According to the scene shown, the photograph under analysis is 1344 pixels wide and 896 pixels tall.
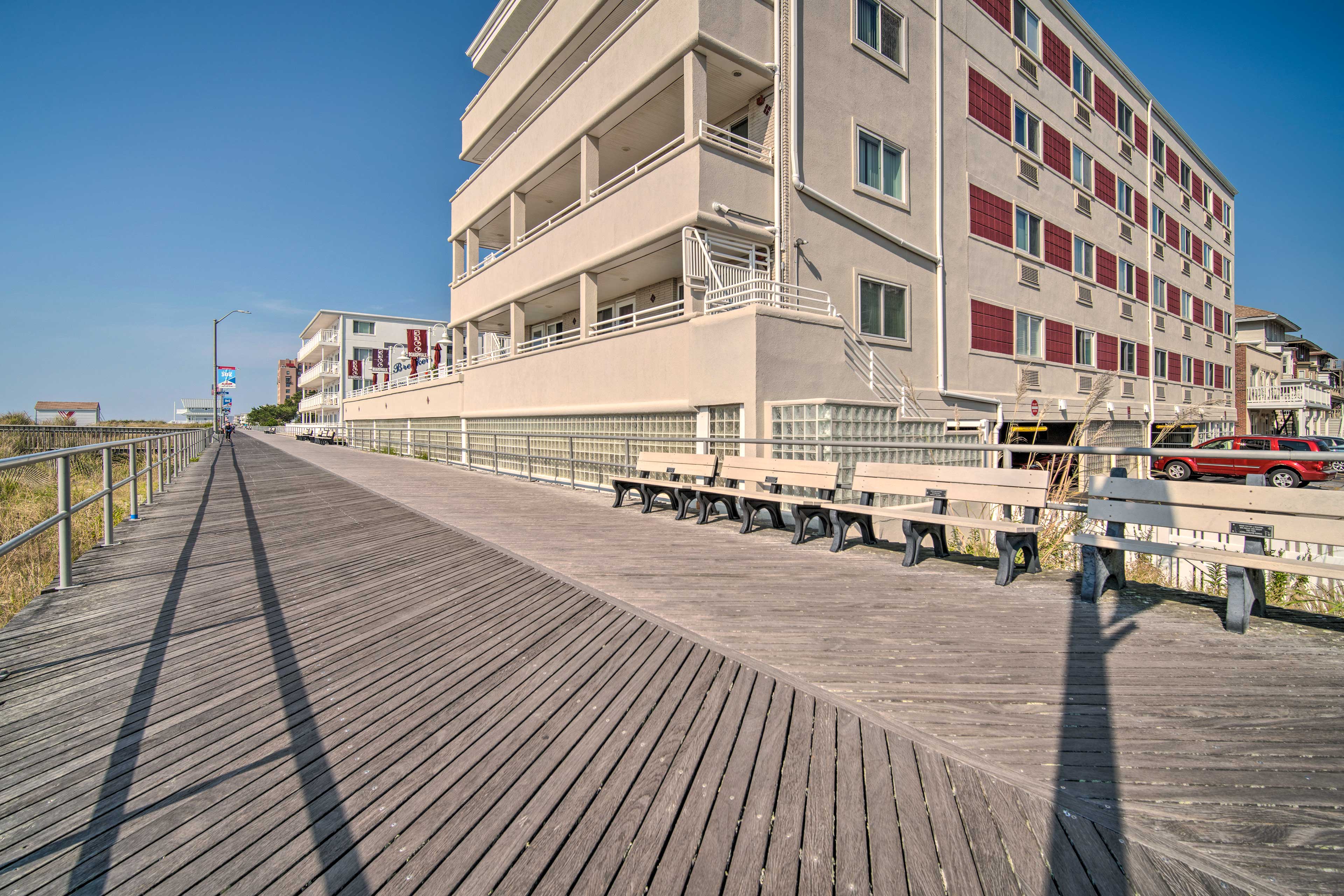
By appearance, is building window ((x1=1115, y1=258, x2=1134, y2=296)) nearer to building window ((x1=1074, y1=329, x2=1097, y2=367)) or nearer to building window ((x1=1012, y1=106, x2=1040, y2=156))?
building window ((x1=1074, y1=329, x2=1097, y2=367))

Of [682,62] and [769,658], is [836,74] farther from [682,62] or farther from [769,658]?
[769,658]

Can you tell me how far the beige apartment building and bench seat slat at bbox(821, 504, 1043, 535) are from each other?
12.4ft

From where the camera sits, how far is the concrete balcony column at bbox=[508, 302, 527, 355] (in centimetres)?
1947

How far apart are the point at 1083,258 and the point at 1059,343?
185 inches

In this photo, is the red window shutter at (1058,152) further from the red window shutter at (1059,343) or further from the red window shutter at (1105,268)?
the red window shutter at (1059,343)

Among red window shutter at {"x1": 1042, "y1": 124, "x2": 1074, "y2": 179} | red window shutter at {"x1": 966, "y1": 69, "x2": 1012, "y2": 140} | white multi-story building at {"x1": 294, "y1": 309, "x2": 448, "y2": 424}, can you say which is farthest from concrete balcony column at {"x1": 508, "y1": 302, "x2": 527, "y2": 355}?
white multi-story building at {"x1": 294, "y1": 309, "x2": 448, "y2": 424}

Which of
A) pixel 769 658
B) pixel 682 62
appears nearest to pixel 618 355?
pixel 682 62

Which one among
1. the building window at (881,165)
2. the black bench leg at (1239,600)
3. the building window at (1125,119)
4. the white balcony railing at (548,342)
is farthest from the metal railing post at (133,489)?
the building window at (1125,119)

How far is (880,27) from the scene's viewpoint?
626 inches

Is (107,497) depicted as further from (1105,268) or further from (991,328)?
(1105,268)

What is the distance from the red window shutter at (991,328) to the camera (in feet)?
60.5

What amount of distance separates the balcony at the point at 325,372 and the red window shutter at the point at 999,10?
56.5m

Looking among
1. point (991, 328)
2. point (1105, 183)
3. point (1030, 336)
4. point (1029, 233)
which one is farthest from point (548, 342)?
point (1105, 183)

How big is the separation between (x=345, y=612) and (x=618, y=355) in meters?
10.2
